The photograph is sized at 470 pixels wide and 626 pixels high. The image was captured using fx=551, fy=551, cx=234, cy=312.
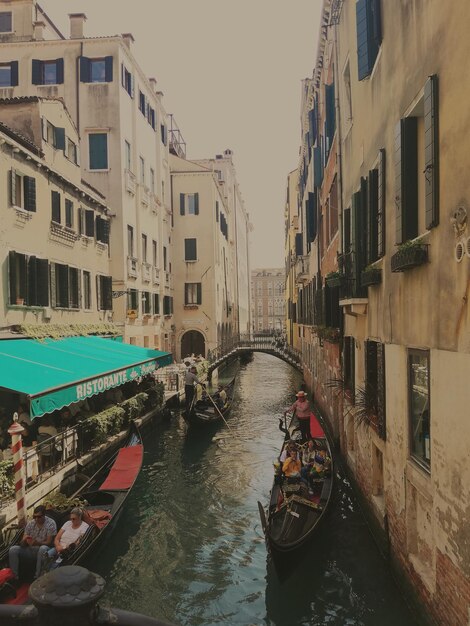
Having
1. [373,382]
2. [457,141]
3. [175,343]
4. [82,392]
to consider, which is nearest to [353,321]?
[373,382]

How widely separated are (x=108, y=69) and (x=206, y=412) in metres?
14.3

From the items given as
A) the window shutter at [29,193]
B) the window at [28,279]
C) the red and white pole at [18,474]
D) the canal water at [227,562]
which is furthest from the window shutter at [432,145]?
the window shutter at [29,193]

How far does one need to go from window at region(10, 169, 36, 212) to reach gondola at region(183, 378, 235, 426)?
810cm

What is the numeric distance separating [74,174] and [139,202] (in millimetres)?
7303

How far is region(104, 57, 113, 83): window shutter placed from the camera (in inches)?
879

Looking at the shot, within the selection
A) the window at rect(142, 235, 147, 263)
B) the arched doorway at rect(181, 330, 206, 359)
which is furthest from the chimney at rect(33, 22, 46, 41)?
the arched doorway at rect(181, 330, 206, 359)

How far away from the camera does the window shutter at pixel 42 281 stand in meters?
14.5

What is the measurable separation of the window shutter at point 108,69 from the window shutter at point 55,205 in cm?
873

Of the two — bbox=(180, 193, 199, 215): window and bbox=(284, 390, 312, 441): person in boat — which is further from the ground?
bbox=(180, 193, 199, 215): window

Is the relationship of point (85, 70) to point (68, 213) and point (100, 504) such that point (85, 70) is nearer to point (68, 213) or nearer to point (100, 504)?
point (68, 213)

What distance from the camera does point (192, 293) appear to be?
115 feet

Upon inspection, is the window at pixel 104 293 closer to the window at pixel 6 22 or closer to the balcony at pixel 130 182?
the balcony at pixel 130 182

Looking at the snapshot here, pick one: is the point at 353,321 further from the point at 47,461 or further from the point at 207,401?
the point at 207,401

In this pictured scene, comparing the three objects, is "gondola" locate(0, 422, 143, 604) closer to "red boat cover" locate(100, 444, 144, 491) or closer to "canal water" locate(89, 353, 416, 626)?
"red boat cover" locate(100, 444, 144, 491)
